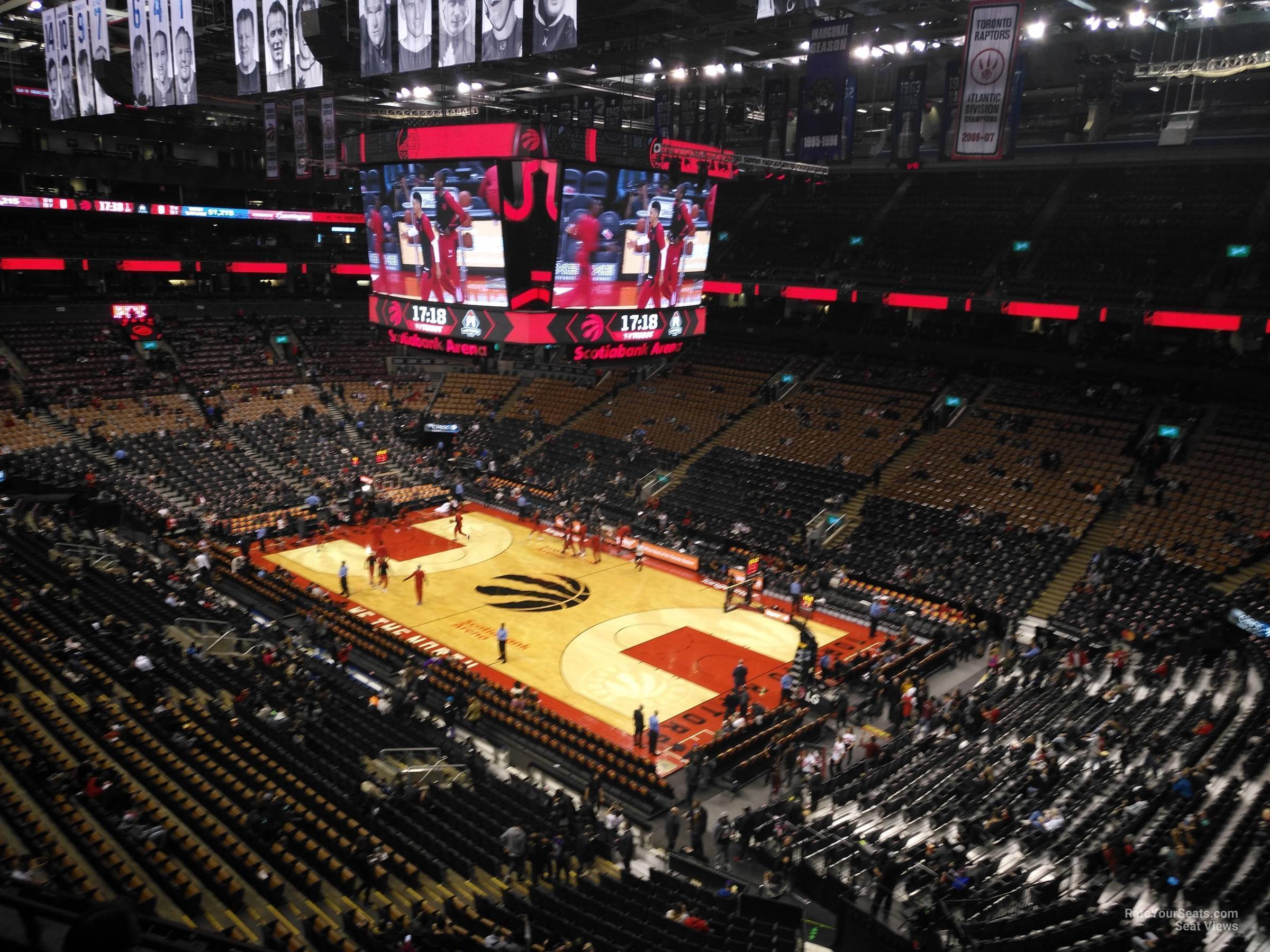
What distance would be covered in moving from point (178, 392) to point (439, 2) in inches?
1160

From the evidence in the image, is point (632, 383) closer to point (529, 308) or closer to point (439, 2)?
point (529, 308)

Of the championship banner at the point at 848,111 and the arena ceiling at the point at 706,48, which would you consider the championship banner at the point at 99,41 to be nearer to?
the arena ceiling at the point at 706,48

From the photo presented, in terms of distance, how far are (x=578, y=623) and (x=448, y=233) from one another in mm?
11419

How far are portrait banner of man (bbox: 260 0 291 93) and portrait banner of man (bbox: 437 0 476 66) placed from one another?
438 cm

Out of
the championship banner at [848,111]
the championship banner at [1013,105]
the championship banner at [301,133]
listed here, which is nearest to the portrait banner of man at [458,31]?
the championship banner at [301,133]

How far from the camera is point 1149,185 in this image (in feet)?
118

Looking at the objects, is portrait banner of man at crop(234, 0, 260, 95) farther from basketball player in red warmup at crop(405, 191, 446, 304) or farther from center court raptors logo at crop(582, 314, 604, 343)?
center court raptors logo at crop(582, 314, 604, 343)

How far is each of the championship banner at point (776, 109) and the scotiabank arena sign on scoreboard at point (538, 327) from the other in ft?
16.5

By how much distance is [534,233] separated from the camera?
2027 cm

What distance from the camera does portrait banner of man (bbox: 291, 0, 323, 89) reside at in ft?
62.2

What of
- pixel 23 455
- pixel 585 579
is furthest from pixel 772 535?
pixel 23 455

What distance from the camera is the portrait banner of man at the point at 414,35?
1702 cm

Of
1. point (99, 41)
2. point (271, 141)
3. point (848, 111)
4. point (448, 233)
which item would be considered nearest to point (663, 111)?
point (848, 111)

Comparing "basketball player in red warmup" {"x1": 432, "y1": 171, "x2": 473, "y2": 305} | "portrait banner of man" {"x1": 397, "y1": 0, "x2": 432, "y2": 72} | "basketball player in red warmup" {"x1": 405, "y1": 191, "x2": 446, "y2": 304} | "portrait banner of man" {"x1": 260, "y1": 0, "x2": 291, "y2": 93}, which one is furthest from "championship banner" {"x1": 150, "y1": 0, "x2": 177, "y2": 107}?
"portrait banner of man" {"x1": 397, "y1": 0, "x2": 432, "y2": 72}
